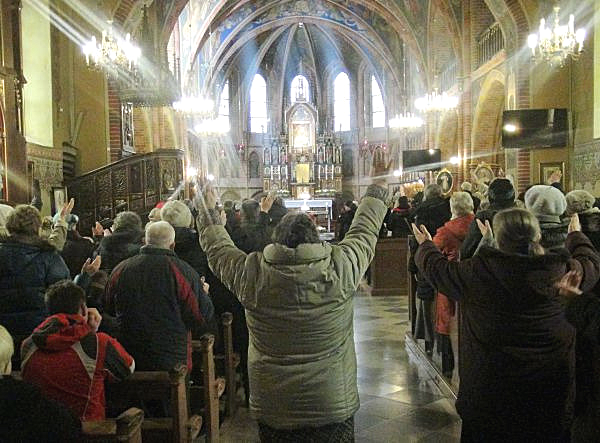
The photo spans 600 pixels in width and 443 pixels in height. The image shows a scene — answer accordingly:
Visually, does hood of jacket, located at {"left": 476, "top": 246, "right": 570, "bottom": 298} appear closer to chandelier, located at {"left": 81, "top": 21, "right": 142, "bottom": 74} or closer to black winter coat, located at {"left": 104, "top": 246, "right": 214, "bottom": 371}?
black winter coat, located at {"left": 104, "top": 246, "right": 214, "bottom": 371}

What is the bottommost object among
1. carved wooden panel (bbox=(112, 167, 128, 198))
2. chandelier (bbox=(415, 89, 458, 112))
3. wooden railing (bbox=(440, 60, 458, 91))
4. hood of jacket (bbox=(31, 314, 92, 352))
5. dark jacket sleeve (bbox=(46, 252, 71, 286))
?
hood of jacket (bbox=(31, 314, 92, 352))

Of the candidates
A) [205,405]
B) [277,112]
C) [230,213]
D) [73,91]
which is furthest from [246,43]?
[205,405]

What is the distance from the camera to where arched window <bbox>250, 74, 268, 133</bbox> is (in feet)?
109

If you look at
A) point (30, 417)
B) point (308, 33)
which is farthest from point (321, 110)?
point (30, 417)

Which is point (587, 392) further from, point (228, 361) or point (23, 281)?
point (23, 281)

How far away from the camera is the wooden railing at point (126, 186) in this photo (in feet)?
35.1

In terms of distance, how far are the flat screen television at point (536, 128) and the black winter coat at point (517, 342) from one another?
32.5 ft

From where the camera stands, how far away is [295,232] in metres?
3.00

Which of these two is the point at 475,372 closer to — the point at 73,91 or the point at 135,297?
the point at 135,297

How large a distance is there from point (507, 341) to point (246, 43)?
29.7 meters

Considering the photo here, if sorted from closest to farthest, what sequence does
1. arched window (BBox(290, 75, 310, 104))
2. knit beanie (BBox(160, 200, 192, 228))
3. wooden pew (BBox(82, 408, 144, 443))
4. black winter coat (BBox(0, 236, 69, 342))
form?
1. wooden pew (BBox(82, 408, 144, 443))
2. black winter coat (BBox(0, 236, 69, 342))
3. knit beanie (BBox(160, 200, 192, 228))
4. arched window (BBox(290, 75, 310, 104))

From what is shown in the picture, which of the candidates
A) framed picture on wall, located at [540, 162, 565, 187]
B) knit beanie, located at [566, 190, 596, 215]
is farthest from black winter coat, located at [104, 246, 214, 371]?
framed picture on wall, located at [540, 162, 565, 187]

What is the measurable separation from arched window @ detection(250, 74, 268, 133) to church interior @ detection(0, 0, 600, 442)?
7 cm

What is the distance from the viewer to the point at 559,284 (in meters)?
2.62
